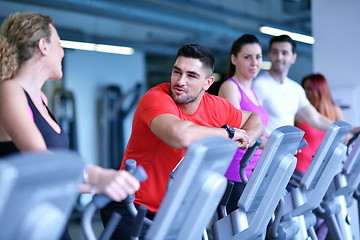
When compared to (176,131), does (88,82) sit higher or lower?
lower

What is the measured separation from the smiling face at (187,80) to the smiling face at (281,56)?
142cm

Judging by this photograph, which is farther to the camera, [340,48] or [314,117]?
[340,48]

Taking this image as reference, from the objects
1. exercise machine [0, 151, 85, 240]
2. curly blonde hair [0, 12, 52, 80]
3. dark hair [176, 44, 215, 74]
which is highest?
curly blonde hair [0, 12, 52, 80]

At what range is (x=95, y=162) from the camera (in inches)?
393

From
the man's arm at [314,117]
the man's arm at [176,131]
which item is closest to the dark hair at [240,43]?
the man's arm at [314,117]

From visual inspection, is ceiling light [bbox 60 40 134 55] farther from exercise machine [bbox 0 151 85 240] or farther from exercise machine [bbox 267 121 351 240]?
exercise machine [bbox 0 151 85 240]

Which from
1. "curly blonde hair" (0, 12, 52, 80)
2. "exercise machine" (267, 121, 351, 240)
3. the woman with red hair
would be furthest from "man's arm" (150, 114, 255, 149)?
the woman with red hair

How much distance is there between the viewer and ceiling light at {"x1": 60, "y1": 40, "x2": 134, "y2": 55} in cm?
858

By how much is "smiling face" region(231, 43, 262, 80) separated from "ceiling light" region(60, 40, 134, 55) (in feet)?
16.7

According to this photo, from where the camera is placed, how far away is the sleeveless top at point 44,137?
6.38ft

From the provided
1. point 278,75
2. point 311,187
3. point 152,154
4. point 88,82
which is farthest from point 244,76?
point 88,82

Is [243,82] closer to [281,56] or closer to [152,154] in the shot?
[281,56]

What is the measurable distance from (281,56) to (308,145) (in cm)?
72

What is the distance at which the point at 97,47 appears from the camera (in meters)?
9.16
